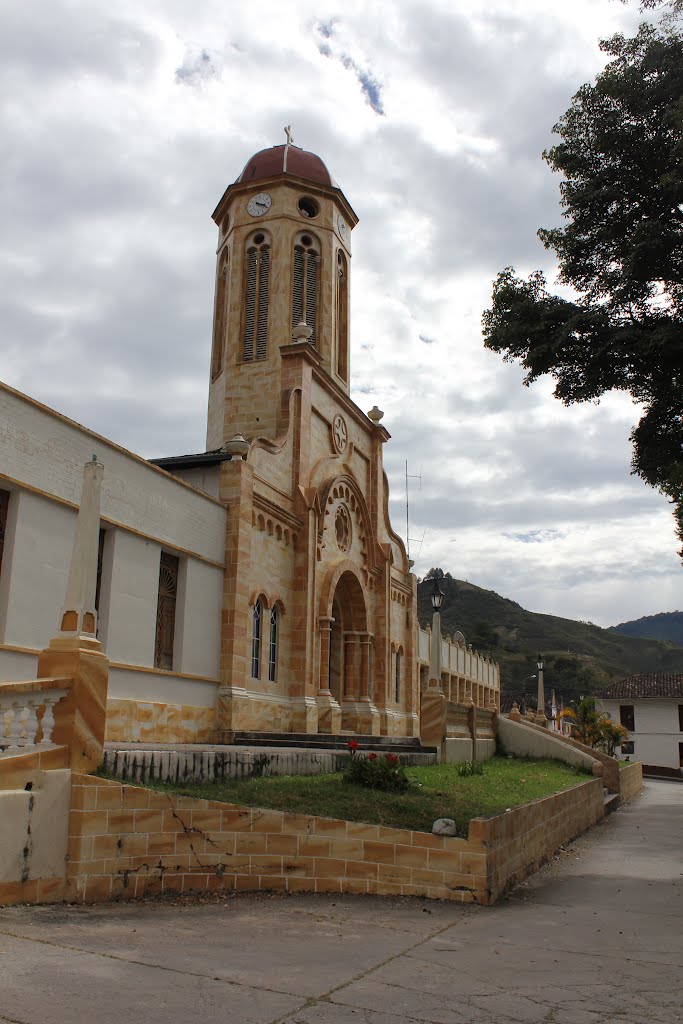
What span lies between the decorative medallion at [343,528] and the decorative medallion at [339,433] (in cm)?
179

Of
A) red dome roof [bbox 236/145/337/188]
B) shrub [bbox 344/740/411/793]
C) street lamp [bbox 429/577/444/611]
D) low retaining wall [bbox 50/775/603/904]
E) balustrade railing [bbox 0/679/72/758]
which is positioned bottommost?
low retaining wall [bbox 50/775/603/904]

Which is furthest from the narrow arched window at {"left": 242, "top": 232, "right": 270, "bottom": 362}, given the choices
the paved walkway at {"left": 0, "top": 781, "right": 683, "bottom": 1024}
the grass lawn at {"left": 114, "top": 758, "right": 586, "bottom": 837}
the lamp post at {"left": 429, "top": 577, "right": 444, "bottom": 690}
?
the paved walkway at {"left": 0, "top": 781, "right": 683, "bottom": 1024}

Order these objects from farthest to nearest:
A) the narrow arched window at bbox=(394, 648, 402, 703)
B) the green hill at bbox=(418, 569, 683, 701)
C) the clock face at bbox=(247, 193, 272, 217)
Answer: the green hill at bbox=(418, 569, 683, 701)
the narrow arched window at bbox=(394, 648, 402, 703)
the clock face at bbox=(247, 193, 272, 217)

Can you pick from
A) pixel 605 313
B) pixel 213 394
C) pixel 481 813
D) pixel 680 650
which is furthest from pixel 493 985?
pixel 680 650

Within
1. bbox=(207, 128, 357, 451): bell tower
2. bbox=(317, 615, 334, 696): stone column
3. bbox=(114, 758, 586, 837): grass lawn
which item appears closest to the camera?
bbox=(114, 758, 586, 837): grass lawn

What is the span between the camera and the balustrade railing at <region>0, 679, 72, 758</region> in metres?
8.37

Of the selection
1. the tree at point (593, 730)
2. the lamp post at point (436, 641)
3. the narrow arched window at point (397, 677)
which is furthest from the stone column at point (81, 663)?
the tree at point (593, 730)

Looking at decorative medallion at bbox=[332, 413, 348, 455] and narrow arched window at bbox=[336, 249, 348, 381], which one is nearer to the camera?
decorative medallion at bbox=[332, 413, 348, 455]

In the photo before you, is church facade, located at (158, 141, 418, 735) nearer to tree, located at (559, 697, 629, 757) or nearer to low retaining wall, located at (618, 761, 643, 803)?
low retaining wall, located at (618, 761, 643, 803)

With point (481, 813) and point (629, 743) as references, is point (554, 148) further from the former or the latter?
point (629, 743)

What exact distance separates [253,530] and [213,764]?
9.25 m

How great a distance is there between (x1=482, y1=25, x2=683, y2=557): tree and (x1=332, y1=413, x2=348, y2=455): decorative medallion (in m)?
7.94

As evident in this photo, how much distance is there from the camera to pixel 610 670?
122 metres

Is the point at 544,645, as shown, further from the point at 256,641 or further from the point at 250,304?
the point at 256,641
